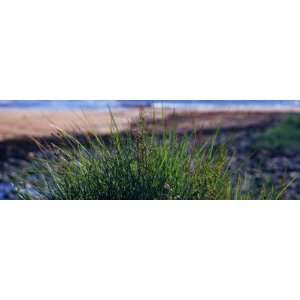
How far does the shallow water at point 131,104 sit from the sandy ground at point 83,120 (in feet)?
0.10

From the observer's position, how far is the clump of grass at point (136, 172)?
379 cm

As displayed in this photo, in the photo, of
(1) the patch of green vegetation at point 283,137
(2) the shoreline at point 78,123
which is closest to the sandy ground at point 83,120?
(2) the shoreline at point 78,123

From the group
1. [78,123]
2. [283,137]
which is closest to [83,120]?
[78,123]

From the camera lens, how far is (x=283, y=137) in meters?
3.93

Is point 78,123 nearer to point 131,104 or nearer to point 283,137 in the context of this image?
point 131,104

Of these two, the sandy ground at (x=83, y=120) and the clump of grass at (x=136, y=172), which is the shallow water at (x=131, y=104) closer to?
the sandy ground at (x=83, y=120)

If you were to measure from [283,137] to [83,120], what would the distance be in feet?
4.07

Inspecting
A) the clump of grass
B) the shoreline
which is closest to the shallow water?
the shoreline

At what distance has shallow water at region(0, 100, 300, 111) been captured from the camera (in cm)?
386

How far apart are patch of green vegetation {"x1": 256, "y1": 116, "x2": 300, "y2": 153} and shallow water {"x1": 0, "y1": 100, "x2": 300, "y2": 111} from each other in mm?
111

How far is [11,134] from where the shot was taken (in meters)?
3.90

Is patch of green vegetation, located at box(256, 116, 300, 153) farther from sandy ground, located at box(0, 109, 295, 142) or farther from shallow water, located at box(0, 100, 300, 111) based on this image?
sandy ground, located at box(0, 109, 295, 142)
